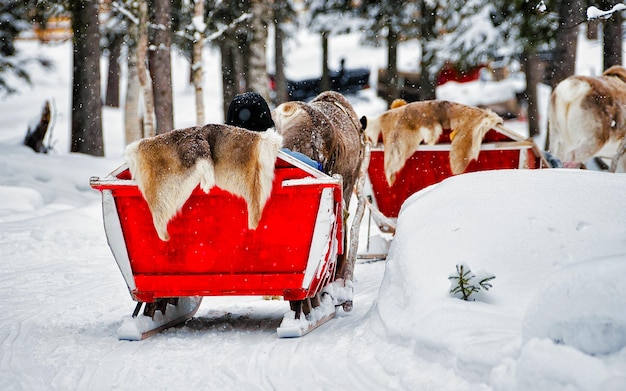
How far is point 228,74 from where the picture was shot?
23.4 meters

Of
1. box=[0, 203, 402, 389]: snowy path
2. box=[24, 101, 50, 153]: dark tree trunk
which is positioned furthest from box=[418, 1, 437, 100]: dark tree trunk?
box=[0, 203, 402, 389]: snowy path

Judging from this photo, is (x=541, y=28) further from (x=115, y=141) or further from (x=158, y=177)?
(x=115, y=141)

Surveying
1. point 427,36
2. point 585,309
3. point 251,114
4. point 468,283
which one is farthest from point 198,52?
point 585,309

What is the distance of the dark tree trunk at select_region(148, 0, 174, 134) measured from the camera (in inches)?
528

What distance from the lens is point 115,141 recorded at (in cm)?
2461

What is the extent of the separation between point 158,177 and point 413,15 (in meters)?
15.9

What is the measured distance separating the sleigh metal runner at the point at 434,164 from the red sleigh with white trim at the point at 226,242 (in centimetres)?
363

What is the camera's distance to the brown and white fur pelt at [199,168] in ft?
16.7

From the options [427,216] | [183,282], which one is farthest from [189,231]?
[427,216]

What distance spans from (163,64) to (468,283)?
10232 mm

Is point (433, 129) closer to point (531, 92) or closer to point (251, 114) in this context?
point (251, 114)

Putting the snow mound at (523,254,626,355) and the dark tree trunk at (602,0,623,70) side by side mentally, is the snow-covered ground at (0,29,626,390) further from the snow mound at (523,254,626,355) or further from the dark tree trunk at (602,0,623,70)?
the dark tree trunk at (602,0,623,70)

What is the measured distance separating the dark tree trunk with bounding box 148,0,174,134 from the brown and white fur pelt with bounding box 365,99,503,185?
5.40m

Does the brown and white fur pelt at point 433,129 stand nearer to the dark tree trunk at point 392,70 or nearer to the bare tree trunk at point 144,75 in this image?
the bare tree trunk at point 144,75
